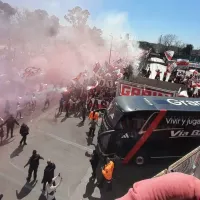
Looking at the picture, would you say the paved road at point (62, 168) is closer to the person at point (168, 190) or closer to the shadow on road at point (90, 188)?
the shadow on road at point (90, 188)

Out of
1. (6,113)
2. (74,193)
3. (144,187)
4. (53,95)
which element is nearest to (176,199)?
(144,187)

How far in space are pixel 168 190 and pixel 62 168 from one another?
943 cm

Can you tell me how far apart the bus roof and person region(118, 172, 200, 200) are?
27.9 feet

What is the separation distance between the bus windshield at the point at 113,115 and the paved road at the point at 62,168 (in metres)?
1.66

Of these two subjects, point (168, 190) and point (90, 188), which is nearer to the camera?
point (168, 190)

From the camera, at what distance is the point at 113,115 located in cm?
1139

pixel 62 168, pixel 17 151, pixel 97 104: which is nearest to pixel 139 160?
pixel 62 168

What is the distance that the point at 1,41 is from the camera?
29531 mm

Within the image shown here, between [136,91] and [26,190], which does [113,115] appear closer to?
[26,190]

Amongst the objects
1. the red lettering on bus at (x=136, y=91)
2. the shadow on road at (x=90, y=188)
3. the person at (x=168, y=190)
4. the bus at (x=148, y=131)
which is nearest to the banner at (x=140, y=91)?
the red lettering on bus at (x=136, y=91)

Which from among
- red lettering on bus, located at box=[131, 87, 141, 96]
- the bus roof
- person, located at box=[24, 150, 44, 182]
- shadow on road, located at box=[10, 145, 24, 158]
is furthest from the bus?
red lettering on bus, located at box=[131, 87, 141, 96]

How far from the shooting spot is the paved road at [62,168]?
31.8 feet

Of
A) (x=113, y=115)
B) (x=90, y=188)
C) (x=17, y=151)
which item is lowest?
(x=90, y=188)

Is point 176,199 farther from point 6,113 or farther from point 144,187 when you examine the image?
point 6,113
